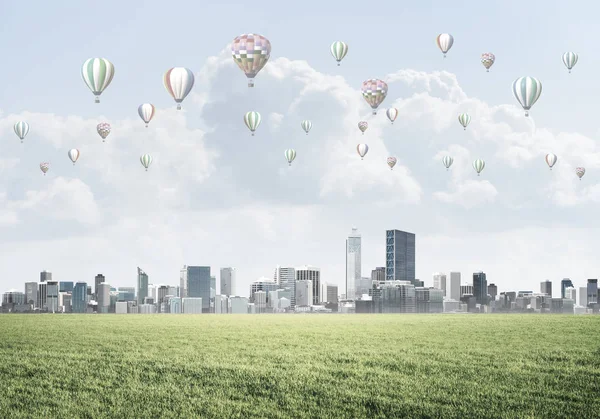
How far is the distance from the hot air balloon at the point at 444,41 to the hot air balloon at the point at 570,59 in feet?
54.2

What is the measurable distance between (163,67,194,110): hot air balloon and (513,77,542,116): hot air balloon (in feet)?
125

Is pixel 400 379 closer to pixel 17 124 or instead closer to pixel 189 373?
pixel 189 373

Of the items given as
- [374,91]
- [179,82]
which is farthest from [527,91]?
[179,82]

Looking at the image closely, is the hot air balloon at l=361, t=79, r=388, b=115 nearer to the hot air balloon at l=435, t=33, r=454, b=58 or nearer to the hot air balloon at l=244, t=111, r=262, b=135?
the hot air balloon at l=435, t=33, r=454, b=58

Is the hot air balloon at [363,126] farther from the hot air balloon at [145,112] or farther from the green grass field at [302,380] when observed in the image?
the green grass field at [302,380]

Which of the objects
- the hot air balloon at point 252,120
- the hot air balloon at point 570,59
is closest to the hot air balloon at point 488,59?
the hot air balloon at point 570,59

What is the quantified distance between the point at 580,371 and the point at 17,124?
9257 cm

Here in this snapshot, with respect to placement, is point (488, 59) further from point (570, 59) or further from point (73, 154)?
point (73, 154)

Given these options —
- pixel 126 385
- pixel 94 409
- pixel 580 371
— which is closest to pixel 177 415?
pixel 94 409

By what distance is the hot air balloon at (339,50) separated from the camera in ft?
297

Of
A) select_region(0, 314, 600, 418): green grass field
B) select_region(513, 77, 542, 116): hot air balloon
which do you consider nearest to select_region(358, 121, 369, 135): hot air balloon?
select_region(513, 77, 542, 116): hot air balloon

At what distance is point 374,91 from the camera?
92.6 m

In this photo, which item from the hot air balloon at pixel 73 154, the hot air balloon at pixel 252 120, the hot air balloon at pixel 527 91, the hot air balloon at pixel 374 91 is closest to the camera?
the hot air balloon at pixel 527 91

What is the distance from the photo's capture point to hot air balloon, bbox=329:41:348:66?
90.4m
